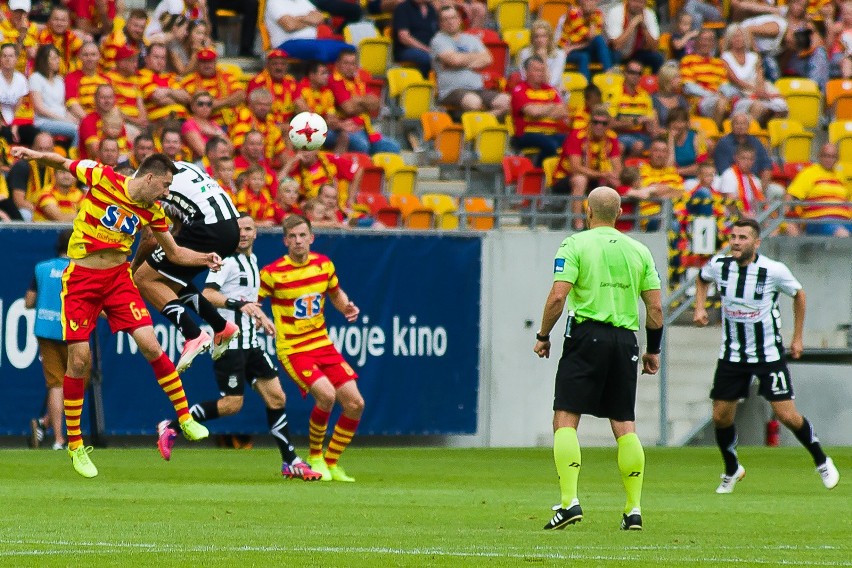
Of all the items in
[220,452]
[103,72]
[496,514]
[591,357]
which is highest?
[103,72]

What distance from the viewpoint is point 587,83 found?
74.6ft

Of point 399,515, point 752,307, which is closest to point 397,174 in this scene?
point 752,307

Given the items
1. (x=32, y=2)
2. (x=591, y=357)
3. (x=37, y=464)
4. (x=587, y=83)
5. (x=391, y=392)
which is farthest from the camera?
(x=587, y=83)

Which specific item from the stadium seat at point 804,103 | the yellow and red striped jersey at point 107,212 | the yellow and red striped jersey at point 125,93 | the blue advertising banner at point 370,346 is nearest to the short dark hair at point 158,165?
the yellow and red striped jersey at point 107,212

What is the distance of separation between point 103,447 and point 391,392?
321cm

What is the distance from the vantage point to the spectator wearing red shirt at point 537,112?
21.1 meters

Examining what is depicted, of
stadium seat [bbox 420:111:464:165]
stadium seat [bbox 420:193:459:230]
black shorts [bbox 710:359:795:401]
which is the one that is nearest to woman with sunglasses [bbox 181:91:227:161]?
stadium seat [bbox 420:193:459:230]

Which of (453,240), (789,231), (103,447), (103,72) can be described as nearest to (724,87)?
(789,231)

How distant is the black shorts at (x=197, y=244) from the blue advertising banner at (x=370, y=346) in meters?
4.22

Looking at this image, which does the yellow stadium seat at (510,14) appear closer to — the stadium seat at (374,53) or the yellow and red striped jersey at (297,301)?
the stadium seat at (374,53)

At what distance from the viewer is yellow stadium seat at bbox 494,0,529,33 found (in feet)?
77.3

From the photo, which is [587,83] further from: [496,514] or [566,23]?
[496,514]

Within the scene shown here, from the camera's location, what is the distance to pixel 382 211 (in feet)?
62.4

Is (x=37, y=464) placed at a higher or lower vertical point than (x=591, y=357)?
lower
